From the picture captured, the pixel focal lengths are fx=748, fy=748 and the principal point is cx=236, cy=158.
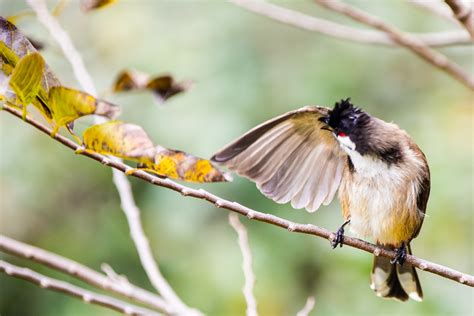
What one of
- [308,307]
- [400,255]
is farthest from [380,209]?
[308,307]

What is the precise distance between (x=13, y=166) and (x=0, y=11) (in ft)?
3.55

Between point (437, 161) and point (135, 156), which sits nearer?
point (135, 156)

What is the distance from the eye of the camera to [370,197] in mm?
2396

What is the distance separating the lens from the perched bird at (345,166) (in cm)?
231

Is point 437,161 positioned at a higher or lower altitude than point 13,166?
higher

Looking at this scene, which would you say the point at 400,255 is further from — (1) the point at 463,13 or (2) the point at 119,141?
(2) the point at 119,141

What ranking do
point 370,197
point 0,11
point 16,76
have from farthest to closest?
1. point 0,11
2. point 370,197
3. point 16,76

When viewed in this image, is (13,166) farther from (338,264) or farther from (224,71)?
(338,264)

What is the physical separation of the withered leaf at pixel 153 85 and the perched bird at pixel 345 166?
37cm

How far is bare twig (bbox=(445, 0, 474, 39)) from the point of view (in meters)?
1.81

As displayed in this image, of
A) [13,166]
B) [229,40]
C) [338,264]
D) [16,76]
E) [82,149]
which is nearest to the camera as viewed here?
[16,76]

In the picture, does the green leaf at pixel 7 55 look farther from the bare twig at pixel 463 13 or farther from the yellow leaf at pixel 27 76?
the bare twig at pixel 463 13

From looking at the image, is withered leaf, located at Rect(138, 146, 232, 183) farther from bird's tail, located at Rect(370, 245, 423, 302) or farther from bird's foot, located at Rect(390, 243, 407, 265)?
bird's tail, located at Rect(370, 245, 423, 302)

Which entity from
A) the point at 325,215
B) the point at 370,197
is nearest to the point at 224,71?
the point at 325,215
